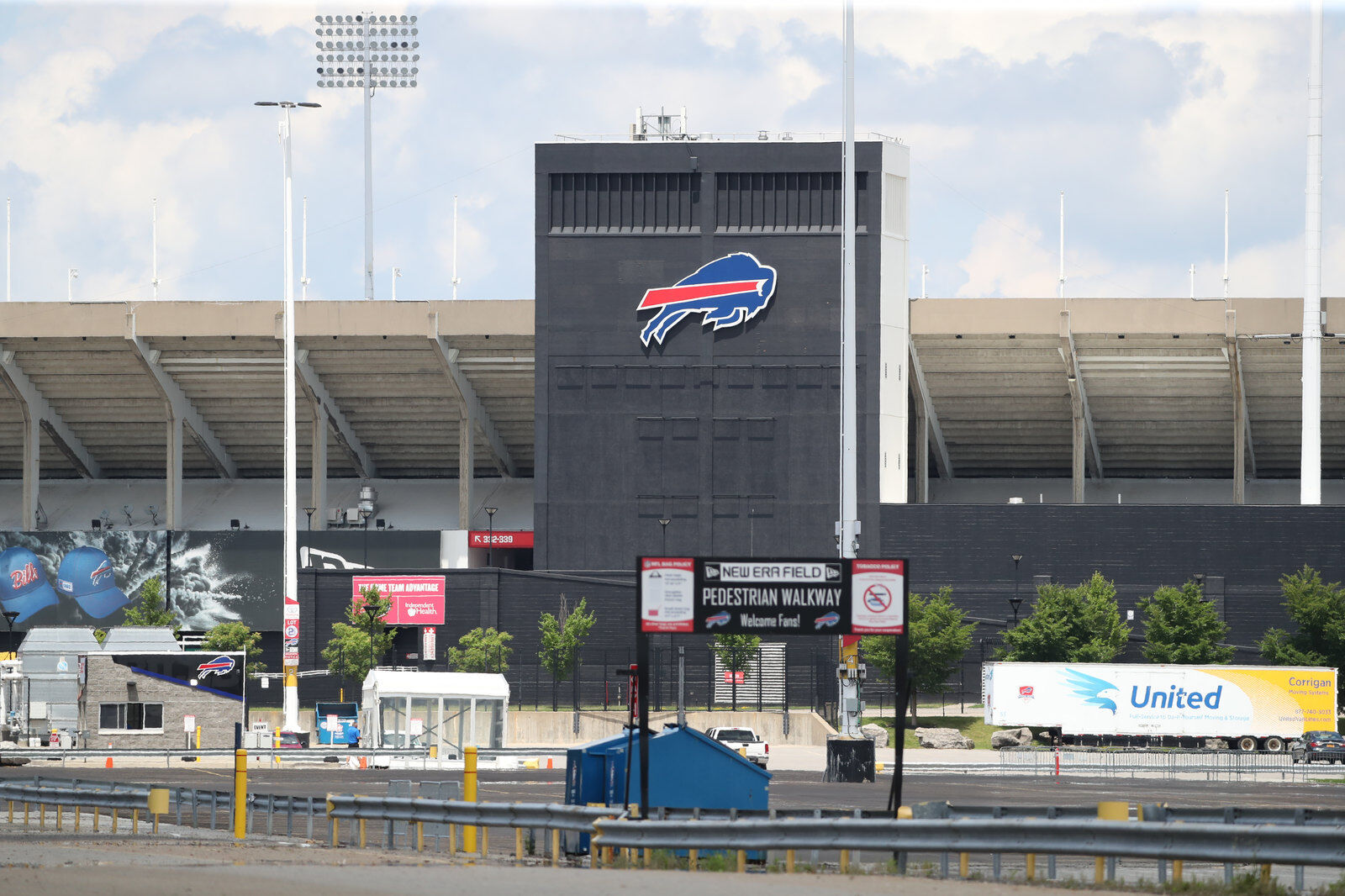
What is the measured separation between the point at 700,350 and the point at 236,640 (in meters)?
23.5

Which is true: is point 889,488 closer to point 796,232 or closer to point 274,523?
point 796,232

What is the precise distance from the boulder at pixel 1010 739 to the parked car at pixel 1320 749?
8572 mm

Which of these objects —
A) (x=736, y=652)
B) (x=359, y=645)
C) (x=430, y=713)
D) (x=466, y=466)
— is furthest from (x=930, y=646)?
(x=466, y=466)

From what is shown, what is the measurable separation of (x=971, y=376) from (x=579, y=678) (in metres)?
21.9

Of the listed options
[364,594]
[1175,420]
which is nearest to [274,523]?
[364,594]

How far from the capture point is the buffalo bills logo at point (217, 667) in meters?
53.1

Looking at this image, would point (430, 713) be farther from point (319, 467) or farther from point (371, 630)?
point (319, 467)

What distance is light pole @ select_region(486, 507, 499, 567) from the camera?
76438mm

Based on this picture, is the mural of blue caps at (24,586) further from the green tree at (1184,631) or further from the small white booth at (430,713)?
the green tree at (1184,631)

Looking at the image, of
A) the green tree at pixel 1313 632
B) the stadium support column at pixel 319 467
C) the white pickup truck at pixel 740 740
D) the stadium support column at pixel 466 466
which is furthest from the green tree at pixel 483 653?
the green tree at pixel 1313 632

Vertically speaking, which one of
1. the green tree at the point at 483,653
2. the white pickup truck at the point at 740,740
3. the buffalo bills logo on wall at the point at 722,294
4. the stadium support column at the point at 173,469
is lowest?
the white pickup truck at the point at 740,740

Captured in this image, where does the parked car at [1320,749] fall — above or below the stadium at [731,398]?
below

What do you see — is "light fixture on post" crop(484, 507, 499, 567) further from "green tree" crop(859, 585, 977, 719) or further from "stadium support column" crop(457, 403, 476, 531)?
"green tree" crop(859, 585, 977, 719)

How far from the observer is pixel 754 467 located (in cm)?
6906
